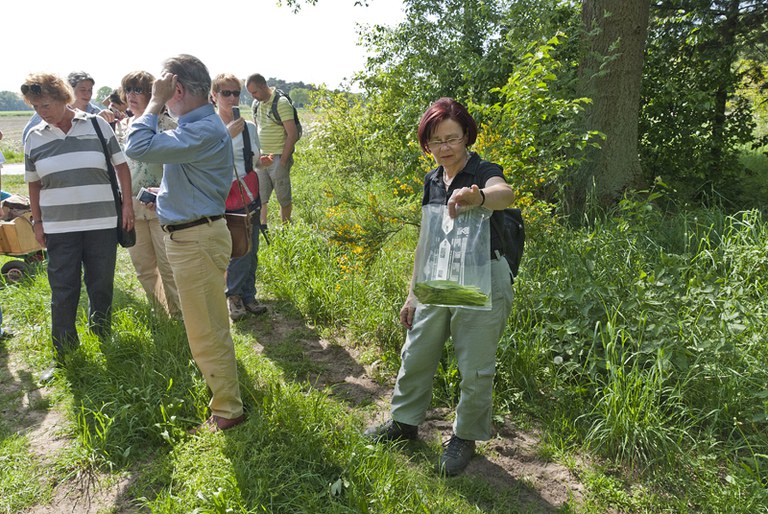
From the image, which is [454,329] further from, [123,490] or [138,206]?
[138,206]

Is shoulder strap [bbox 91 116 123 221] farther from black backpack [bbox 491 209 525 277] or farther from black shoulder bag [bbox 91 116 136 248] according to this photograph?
black backpack [bbox 491 209 525 277]

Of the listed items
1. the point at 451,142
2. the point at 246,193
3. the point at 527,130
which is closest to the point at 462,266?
the point at 451,142

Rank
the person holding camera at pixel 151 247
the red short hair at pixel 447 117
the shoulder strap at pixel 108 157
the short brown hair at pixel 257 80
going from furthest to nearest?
1. the short brown hair at pixel 257 80
2. the person holding camera at pixel 151 247
3. the shoulder strap at pixel 108 157
4. the red short hair at pixel 447 117

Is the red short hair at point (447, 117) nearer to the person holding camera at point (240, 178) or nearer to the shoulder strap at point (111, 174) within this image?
the person holding camera at point (240, 178)

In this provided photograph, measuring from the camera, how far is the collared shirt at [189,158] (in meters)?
2.51

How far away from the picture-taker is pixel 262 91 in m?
6.08

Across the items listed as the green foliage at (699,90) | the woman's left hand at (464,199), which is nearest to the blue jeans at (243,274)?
the woman's left hand at (464,199)

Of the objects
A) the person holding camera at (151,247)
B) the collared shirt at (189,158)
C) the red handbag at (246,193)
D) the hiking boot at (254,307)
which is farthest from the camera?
the hiking boot at (254,307)

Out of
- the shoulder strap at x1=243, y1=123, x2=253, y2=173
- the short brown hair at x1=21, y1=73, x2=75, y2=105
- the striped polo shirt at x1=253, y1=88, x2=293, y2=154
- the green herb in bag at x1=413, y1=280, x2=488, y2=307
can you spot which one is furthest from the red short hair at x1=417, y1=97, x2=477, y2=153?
the striped polo shirt at x1=253, y1=88, x2=293, y2=154

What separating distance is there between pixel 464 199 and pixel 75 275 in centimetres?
299

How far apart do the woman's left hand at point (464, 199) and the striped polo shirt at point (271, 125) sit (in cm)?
435

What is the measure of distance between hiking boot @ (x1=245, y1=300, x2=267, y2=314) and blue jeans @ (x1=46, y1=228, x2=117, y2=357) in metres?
1.19

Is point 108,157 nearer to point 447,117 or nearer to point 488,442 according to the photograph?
Result: point 447,117

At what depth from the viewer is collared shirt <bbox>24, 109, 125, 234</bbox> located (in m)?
3.52
